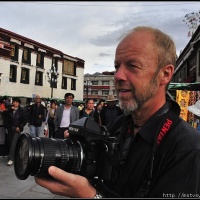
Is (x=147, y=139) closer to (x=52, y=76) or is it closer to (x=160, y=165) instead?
(x=160, y=165)

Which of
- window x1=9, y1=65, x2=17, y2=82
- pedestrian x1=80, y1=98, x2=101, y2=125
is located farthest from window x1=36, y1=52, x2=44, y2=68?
pedestrian x1=80, y1=98, x2=101, y2=125

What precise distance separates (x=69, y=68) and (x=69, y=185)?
4001cm

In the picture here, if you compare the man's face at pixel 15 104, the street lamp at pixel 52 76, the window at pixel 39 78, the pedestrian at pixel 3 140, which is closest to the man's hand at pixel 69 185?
the pedestrian at pixel 3 140

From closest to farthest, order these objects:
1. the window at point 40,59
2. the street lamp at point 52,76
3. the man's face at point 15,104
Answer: the man's face at point 15,104 → the window at point 40,59 → the street lamp at point 52,76

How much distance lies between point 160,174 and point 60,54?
37.7 meters

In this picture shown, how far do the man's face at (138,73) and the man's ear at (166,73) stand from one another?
0.04 meters

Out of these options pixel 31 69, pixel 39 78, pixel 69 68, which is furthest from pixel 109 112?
pixel 69 68

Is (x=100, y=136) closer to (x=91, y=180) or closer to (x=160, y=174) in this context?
(x=91, y=180)

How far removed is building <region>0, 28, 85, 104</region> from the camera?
28.7m

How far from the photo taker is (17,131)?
6.96 m

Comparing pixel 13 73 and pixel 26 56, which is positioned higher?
pixel 26 56

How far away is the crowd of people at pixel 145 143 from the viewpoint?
1141 millimetres

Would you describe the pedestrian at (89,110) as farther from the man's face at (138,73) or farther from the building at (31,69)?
the building at (31,69)

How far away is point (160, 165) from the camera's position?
119 centimetres
